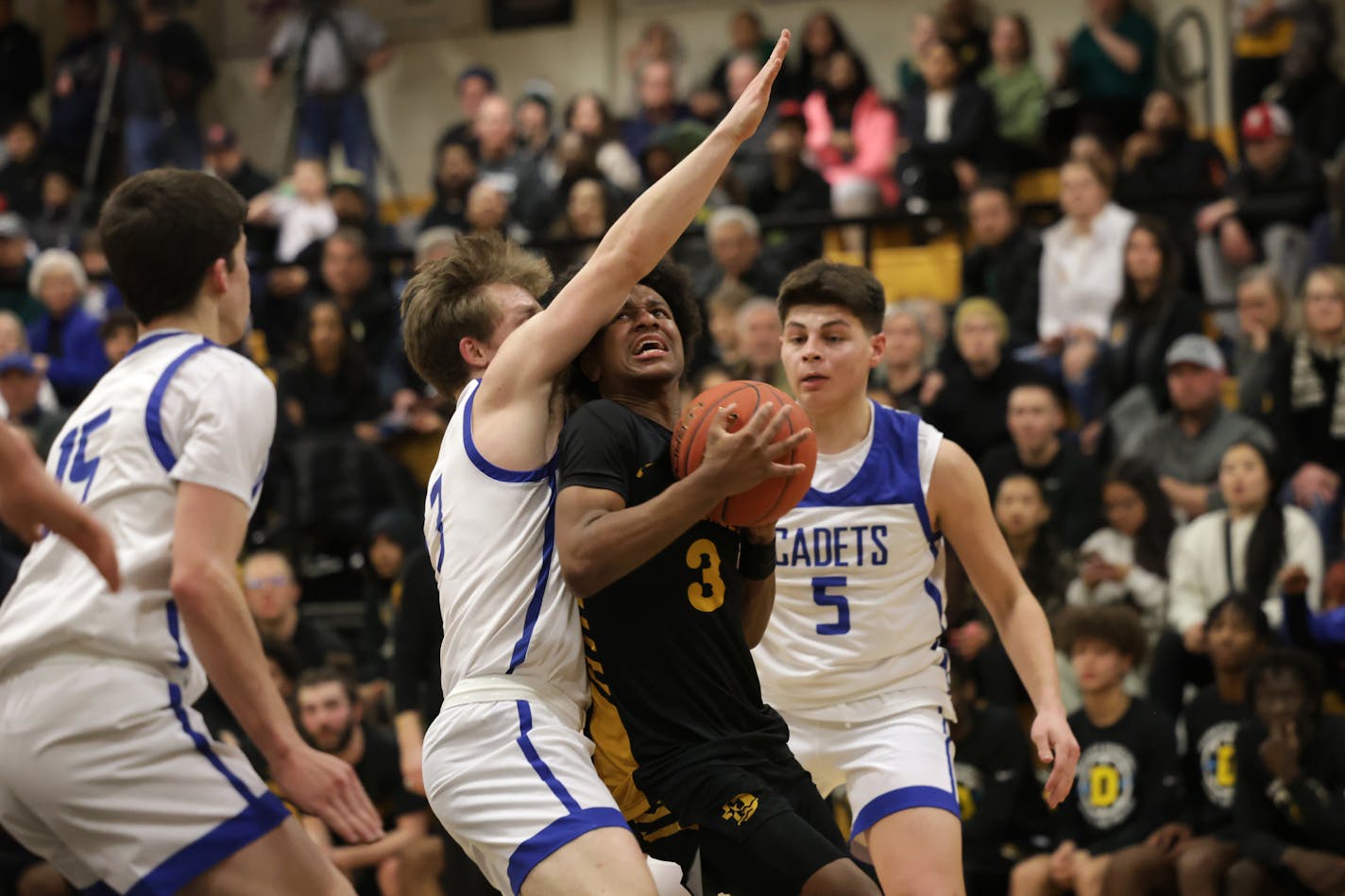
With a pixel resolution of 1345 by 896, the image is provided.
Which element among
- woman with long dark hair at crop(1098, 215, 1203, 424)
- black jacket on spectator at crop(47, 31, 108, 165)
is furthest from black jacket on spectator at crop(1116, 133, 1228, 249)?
black jacket on spectator at crop(47, 31, 108, 165)

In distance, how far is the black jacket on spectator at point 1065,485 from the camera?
8.63 metres

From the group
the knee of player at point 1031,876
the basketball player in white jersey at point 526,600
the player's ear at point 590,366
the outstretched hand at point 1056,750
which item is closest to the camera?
the basketball player in white jersey at point 526,600

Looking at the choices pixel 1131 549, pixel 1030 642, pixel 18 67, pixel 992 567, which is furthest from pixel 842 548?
pixel 18 67

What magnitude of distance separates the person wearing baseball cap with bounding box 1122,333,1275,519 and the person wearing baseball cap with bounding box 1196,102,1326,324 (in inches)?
52.5

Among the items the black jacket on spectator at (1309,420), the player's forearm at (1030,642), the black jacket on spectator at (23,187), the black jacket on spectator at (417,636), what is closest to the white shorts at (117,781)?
the player's forearm at (1030,642)

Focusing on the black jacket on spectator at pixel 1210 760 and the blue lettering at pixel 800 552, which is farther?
the black jacket on spectator at pixel 1210 760

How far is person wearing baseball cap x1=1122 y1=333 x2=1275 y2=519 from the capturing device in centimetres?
870

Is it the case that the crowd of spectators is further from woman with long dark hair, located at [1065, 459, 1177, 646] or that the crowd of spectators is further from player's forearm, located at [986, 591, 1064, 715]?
player's forearm, located at [986, 591, 1064, 715]

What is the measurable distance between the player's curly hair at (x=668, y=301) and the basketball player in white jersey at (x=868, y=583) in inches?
37.4

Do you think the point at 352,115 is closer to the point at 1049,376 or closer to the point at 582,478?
the point at 1049,376

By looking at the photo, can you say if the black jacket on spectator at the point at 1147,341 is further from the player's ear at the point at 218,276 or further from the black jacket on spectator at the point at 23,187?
the black jacket on spectator at the point at 23,187

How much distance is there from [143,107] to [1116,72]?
8241 mm

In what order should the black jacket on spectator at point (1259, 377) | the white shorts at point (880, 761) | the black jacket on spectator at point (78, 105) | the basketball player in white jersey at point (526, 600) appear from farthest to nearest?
the black jacket on spectator at point (78, 105), the black jacket on spectator at point (1259, 377), the white shorts at point (880, 761), the basketball player in white jersey at point (526, 600)

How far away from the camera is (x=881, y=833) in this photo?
15.6 feet
